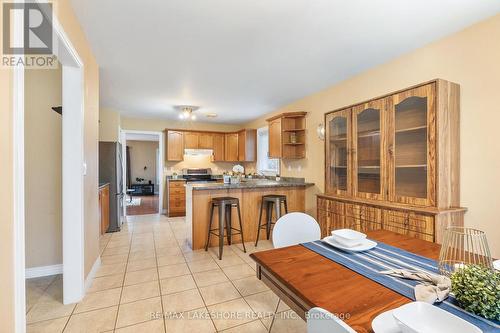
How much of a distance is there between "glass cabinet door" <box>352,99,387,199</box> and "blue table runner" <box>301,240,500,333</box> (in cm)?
143

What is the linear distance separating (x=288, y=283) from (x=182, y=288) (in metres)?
1.75

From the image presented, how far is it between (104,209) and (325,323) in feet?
14.5

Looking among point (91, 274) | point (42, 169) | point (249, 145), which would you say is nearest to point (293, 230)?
point (91, 274)

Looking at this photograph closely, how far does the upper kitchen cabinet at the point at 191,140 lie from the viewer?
6.27m

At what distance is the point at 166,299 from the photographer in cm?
218

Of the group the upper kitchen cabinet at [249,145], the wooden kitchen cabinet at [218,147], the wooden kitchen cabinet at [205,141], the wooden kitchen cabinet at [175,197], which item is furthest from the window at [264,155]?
the wooden kitchen cabinet at [175,197]

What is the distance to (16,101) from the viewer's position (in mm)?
1130

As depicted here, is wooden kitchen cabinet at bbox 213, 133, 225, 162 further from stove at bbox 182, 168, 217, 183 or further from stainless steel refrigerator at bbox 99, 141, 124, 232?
stainless steel refrigerator at bbox 99, 141, 124, 232

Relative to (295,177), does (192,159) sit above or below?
above

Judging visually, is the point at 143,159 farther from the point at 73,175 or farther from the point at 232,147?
the point at 73,175

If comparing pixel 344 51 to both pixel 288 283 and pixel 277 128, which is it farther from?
pixel 288 283

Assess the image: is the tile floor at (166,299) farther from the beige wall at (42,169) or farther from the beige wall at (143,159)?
the beige wall at (143,159)

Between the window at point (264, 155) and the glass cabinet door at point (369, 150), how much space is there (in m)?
2.74

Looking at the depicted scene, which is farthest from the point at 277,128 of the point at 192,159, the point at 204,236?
the point at 192,159
